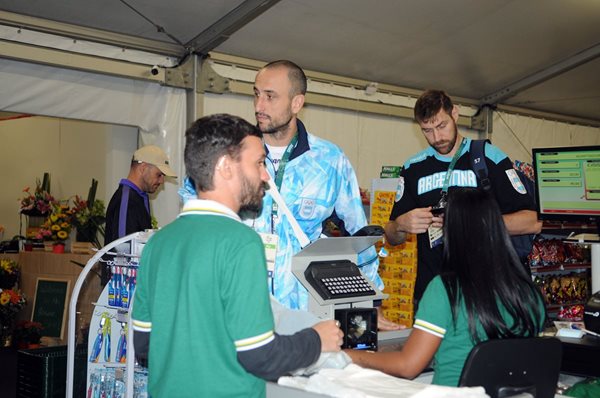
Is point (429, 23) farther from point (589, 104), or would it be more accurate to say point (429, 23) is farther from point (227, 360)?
point (227, 360)

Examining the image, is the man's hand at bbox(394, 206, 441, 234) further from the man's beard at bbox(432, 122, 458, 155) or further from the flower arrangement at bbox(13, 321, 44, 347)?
the flower arrangement at bbox(13, 321, 44, 347)

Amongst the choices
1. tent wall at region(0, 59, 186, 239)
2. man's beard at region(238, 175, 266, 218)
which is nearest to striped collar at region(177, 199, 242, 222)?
man's beard at region(238, 175, 266, 218)

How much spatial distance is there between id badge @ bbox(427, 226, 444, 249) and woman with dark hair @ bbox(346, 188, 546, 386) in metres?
0.87

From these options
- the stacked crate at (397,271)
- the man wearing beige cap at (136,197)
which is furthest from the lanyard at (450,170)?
the stacked crate at (397,271)

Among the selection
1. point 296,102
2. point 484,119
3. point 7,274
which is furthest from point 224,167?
point 484,119

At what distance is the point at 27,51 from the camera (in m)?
4.96

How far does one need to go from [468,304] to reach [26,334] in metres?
5.23

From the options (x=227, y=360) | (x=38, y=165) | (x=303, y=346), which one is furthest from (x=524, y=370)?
(x=38, y=165)

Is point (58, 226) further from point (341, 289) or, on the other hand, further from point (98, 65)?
point (341, 289)

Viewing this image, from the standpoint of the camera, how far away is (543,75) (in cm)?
798

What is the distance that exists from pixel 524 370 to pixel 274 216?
1092 mm

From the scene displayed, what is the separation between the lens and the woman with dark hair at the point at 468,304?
1897 mm

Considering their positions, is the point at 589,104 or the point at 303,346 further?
the point at 589,104

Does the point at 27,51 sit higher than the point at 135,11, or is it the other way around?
the point at 135,11
